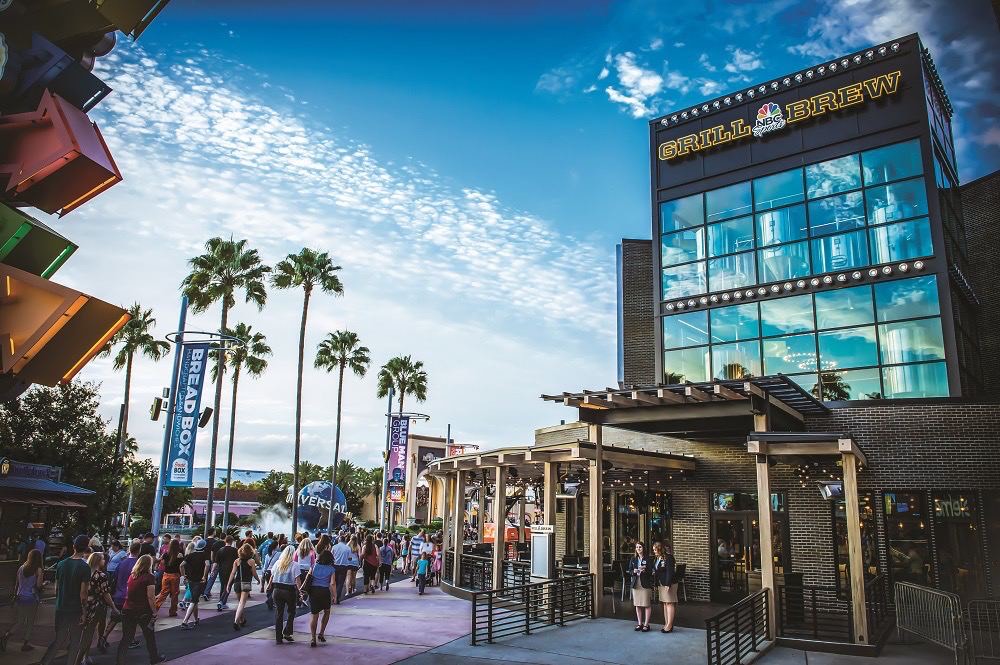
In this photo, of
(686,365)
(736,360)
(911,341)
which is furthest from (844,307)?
(686,365)

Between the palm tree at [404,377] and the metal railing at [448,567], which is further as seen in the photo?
the palm tree at [404,377]

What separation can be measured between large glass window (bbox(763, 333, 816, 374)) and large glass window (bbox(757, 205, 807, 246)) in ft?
9.67

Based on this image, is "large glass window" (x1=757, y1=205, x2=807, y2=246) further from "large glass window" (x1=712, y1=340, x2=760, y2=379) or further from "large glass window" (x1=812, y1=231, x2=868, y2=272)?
"large glass window" (x1=712, y1=340, x2=760, y2=379)

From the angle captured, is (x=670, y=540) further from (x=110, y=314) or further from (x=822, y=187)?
(x=110, y=314)

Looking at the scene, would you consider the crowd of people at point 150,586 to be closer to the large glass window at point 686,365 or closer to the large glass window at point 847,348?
the large glass window at point 686,365

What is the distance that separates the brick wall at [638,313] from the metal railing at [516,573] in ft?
24.4

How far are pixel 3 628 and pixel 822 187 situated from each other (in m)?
21.8

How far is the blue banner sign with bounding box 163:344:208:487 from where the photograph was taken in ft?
60.5

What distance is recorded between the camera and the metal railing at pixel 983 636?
998 cm

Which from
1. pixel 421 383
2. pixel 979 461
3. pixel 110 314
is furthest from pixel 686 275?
pixel 421 383

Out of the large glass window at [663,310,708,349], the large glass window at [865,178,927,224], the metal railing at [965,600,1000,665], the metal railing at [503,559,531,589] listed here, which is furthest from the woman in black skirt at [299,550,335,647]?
the large glass window at [865,178,927,224]

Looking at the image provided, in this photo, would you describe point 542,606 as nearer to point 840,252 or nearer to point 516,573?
point 516,573

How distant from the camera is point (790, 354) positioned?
762 inches

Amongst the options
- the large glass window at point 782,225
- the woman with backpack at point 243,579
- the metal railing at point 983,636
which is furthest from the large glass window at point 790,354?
the woman with backpack at point 243,579
